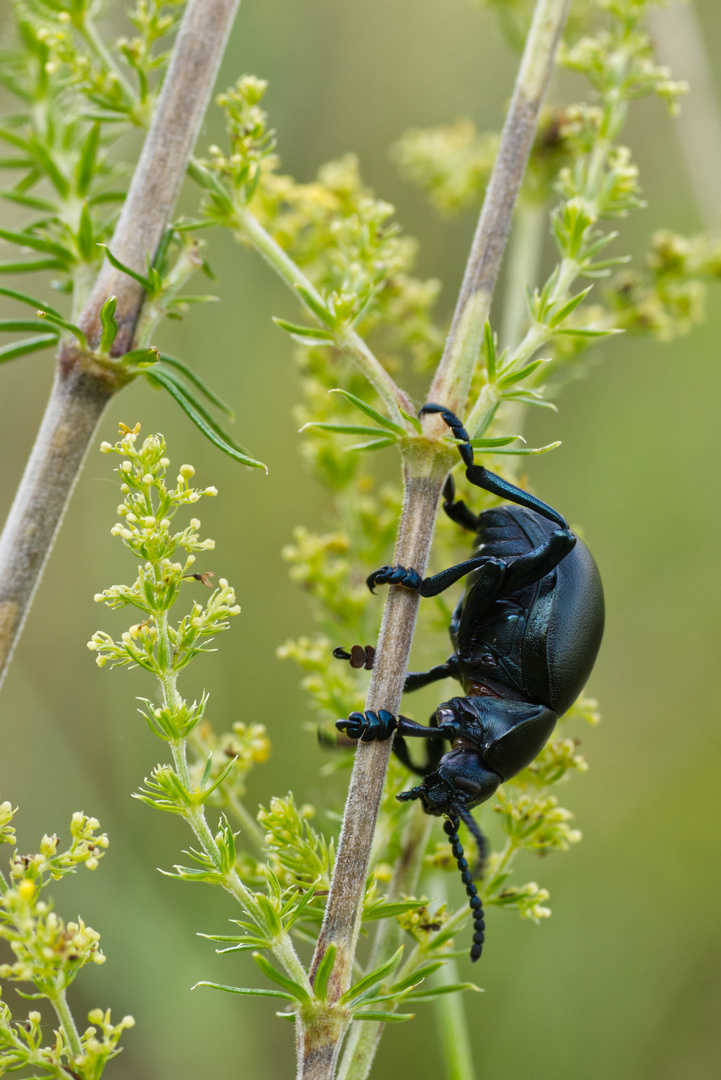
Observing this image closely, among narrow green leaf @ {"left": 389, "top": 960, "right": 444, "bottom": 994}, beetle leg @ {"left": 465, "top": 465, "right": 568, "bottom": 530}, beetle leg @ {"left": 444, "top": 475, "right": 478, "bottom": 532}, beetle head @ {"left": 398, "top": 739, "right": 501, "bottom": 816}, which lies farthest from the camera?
beetle leg @ {"left": 444, "top": 475, "right": 478, "bottom": 532}

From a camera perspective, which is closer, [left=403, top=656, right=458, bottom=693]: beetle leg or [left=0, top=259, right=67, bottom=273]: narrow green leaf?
[left=0, top=259, right=67, bottom=273]: narrow green leaf

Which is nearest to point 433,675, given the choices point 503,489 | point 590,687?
point 503,489

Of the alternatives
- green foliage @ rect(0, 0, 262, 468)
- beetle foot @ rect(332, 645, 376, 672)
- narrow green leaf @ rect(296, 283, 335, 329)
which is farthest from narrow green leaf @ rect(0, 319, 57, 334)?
beetle foot @ rect(332, 645, 376, 672)

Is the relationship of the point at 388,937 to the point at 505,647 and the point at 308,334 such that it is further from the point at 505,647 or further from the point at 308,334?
the point at 308,334

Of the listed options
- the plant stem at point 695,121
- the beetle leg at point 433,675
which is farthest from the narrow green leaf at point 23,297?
the plant stem at point 695,121

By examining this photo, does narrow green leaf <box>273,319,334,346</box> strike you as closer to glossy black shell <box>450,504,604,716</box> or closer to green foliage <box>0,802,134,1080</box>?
glossy black shell <box>450,504,604,716</box>

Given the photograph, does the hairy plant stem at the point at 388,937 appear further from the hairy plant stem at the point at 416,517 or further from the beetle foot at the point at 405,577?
the beetle foot at the point at 405,577
